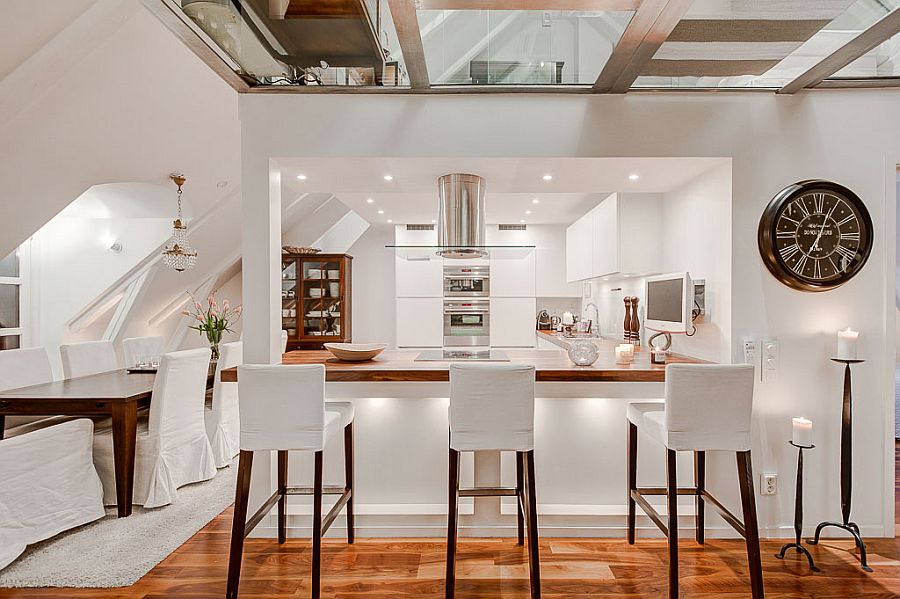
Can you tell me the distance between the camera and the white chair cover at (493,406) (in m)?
2.32

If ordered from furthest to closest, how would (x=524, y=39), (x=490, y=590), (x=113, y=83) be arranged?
(x=113, y=83), (x=524, y=39), (x=490, y=590)

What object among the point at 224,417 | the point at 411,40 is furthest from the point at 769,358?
the point at 224,417

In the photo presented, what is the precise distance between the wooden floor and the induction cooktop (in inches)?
41.7

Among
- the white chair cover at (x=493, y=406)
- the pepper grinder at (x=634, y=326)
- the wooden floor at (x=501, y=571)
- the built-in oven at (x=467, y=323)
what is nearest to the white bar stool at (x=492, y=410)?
the white chair cover at (x=493, y=406)

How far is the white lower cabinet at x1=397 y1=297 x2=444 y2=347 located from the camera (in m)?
6.53

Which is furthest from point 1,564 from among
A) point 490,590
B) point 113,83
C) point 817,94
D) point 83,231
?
point 817,94

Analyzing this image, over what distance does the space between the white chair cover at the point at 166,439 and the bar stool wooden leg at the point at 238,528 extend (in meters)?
1.21

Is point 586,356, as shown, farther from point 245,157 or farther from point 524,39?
point 245,157

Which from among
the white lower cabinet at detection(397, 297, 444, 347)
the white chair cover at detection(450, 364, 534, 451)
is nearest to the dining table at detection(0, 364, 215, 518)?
the white chair cover at detection(450, 364, 534, 451)

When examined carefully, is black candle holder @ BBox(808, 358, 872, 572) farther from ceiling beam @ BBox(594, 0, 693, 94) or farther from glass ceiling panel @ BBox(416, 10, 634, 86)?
glass ceiling panel @ BBox(416, 10, 634, 86)

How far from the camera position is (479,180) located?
324 cm

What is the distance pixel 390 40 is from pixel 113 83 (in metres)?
1.91

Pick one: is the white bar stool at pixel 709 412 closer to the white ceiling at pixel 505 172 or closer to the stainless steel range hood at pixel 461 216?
the white ceiling at pixel 505 172

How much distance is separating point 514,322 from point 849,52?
15.1 feet
